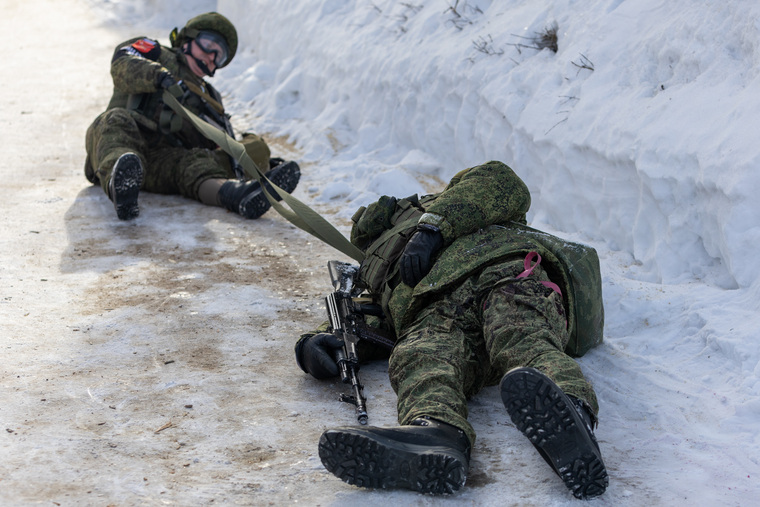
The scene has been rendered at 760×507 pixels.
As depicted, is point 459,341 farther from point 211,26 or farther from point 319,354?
point 211,26

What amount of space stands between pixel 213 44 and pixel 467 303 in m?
3.99

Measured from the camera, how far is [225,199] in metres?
5.39

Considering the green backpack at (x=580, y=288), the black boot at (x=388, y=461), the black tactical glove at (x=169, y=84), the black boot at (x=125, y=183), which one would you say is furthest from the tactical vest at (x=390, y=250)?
the black tactical glove at (x=169, y=84)

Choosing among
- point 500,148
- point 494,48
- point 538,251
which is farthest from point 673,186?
point 494,48

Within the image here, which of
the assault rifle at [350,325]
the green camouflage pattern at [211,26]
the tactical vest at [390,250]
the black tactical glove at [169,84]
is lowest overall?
the assault rifle at [350,325]

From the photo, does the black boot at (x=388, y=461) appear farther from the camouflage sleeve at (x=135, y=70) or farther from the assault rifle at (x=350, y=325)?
the camouflage sleeve at (x=135, y=70)

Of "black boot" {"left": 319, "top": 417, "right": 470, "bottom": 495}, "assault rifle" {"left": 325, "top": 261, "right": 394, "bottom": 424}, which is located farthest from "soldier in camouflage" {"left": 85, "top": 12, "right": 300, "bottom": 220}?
"black boot" {"left": 319, "top": 417, "right": 470, "bottom": 495}

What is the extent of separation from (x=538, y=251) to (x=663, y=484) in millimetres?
991

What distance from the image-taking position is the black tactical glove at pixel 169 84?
5.51 metres

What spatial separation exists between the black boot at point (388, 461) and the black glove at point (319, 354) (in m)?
0.75

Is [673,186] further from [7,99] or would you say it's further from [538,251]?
[7,99]

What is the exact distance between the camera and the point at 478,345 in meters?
2.85

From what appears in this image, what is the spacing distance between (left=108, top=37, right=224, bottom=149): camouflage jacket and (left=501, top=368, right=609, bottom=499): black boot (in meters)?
4.23

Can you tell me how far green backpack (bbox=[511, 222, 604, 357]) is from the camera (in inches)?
118
